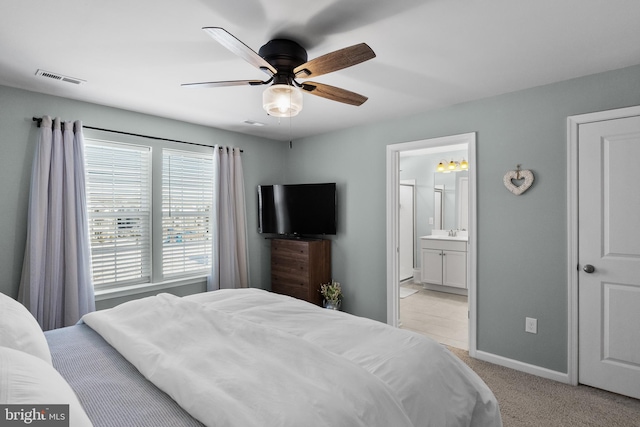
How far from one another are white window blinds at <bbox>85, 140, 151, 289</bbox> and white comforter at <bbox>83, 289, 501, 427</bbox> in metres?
1.58

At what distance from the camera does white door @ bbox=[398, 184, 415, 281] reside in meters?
6.23

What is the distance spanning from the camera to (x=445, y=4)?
172 cm

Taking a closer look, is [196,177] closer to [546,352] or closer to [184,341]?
[184,341]

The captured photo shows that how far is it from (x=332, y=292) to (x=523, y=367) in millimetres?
2073

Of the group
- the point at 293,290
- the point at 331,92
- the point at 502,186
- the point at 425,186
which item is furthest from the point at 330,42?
the point at 425,186

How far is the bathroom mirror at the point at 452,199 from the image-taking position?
5.95 metres

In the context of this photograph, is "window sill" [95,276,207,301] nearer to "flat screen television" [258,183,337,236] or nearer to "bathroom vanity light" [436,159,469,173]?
"flat screen television" [258,183,337,236]

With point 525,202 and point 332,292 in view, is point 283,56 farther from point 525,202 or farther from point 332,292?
point 332,292

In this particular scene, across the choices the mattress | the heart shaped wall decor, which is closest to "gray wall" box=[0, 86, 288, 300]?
the mattress

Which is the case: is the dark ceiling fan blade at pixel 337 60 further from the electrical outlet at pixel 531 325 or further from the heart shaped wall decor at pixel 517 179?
the electrical outlet at pixel 531 325

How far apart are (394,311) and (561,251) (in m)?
1.77

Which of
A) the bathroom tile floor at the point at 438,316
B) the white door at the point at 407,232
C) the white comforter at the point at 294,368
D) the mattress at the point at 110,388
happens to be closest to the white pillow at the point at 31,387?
the mattress at the point at 110,388

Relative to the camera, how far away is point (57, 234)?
9.61 feet

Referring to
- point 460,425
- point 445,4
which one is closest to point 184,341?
point 460,425
